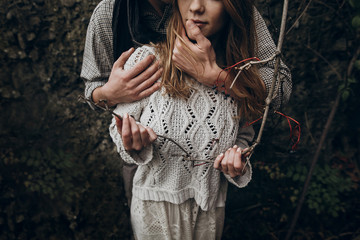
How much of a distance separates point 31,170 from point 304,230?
238 centimetres

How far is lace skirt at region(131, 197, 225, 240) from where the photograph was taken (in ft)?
3.97

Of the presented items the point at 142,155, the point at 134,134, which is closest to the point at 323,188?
the point at 142,155

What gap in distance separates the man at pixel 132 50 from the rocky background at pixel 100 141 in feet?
2.43

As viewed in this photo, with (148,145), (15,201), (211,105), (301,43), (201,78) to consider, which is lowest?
(15,201)

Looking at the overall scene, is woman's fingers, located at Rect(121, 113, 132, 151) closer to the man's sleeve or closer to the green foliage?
the man's sleeve

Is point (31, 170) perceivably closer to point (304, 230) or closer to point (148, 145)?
point (148, 145)

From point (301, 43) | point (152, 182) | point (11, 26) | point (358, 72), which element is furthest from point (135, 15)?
point (358, 72)

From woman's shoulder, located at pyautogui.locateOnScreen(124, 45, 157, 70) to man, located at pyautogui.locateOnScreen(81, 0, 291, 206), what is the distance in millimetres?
29

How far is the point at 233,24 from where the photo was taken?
40.3 inches

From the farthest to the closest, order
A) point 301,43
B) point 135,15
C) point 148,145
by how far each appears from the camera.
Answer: point 301,43 → point 135,15 → point 148,145

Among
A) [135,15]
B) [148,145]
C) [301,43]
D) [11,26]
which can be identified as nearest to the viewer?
[148,145]

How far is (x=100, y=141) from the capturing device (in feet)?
7.22

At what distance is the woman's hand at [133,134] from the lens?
852mm

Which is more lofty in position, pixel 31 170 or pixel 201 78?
pixel 201 78
